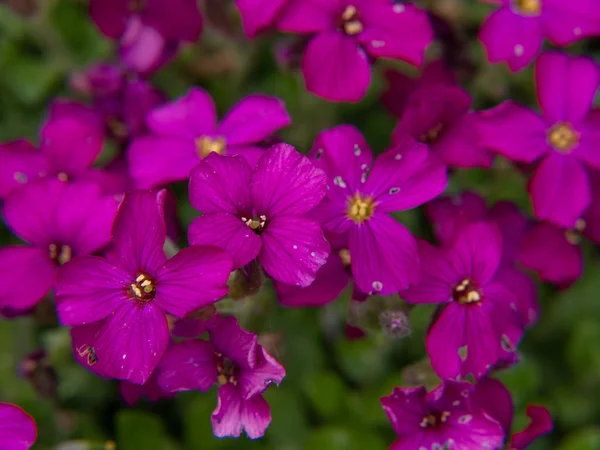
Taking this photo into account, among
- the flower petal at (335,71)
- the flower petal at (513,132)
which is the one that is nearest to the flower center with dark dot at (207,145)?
the flower petal at (335,71)

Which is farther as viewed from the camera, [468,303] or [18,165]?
[18,165]

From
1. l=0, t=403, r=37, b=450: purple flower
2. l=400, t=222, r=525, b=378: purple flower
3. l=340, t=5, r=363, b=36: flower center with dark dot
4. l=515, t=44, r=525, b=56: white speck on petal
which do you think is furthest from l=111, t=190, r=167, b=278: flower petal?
l=515, t=44, r=525, b=56: white speck on petal

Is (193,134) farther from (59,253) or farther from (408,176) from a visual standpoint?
(408,176)

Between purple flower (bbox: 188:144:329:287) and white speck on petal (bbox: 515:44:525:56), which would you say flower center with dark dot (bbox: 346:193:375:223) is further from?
white speck on petal (bbox: 515:44:525:56)

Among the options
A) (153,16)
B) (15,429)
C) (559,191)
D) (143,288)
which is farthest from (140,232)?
(559,191)

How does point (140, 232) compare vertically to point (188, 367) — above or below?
above

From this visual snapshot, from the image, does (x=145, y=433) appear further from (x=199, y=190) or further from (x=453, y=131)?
(x=453, y=131)

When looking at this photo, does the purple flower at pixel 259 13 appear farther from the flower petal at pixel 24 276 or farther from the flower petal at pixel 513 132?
the flower petal at pixel 24 276
